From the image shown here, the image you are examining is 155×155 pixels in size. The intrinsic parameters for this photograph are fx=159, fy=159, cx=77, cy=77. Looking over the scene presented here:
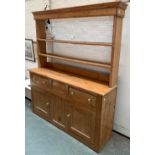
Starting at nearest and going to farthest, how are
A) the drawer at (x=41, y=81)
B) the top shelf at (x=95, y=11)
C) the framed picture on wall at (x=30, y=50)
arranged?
the top shelf at (x=95, y=11)
the drawer at (x=41, y=81)
the framed picture on wall at (x=30, y=50)

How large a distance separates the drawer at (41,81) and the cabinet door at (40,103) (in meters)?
0.12

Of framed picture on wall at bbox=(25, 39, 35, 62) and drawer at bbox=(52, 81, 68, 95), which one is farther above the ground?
framed picture on wall at bbox=(25, 39, 35, 62)

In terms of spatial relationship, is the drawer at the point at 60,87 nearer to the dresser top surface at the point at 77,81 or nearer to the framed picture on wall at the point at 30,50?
the dresser top surface at the point at 77,81

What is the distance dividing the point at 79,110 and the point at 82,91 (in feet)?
0.95

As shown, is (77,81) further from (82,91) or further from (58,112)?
(58,112)

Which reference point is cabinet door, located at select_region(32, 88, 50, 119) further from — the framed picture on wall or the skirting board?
the skirting board

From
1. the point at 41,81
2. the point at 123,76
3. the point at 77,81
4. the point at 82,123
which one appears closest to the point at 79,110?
the point at 82,123

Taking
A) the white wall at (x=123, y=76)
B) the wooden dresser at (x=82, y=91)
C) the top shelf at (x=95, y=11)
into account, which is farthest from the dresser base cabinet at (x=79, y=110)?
the top shelf at (x=95, y=11)

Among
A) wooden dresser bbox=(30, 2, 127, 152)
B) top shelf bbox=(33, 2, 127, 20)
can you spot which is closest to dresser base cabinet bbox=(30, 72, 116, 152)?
wooden dresser bbox=(30, 2, 127, 152)

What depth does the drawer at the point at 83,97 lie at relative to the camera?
1923mm

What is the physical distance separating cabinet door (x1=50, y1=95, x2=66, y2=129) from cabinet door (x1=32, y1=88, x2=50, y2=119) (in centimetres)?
13

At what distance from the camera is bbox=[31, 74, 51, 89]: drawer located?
8.15 ft
